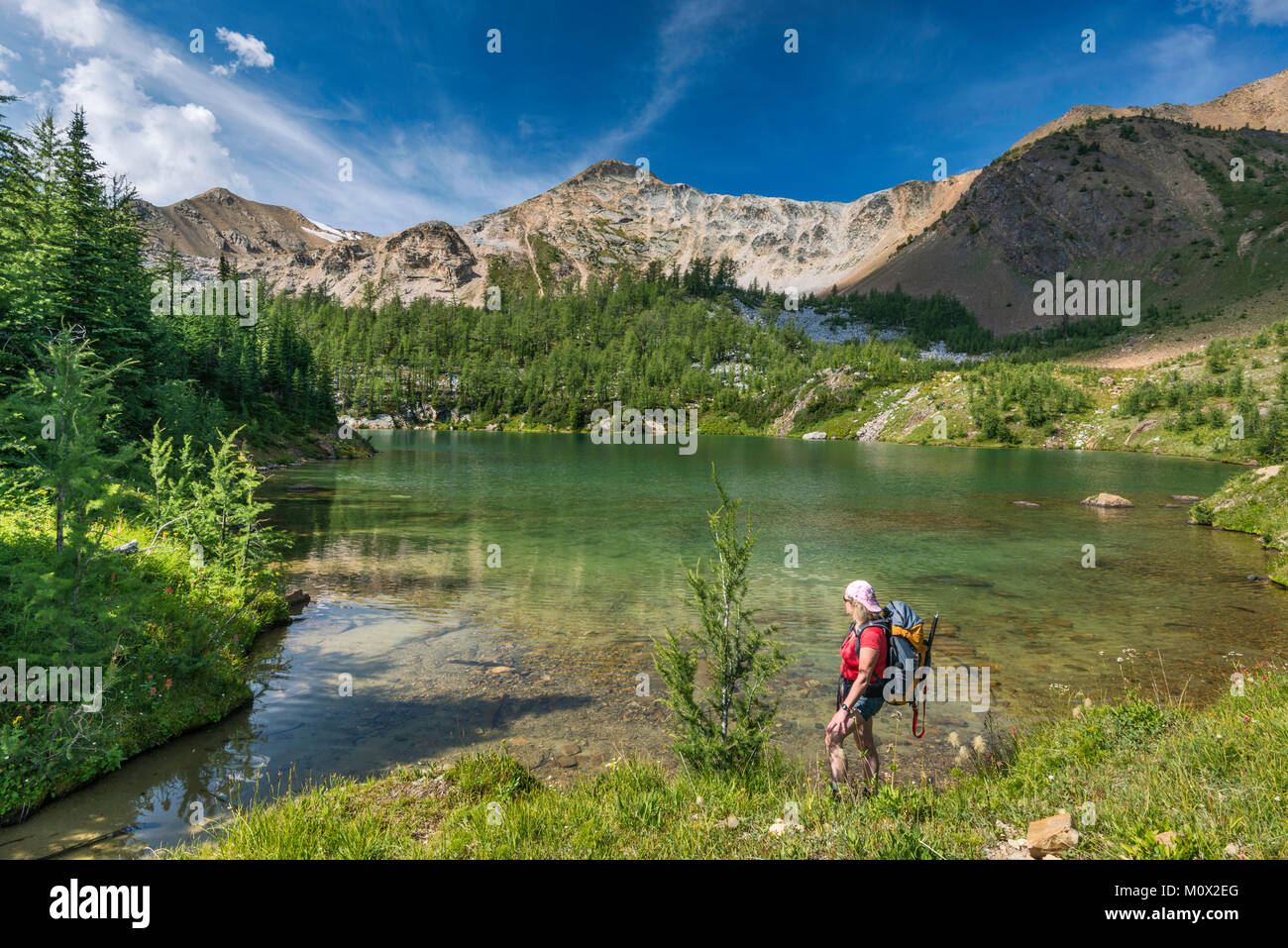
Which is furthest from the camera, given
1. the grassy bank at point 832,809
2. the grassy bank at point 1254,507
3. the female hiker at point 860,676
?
the grassy bank at point 1254,507

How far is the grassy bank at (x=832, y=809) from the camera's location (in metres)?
A: 5.91

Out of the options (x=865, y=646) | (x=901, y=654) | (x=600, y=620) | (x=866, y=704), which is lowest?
(x=600, y=620)

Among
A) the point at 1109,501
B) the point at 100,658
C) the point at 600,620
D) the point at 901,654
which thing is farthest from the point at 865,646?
the point at 1109,501

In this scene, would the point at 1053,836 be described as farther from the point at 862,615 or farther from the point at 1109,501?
the point at 1109,501

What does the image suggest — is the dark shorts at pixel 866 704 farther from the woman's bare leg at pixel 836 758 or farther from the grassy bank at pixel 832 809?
the grassy bank at pixel 832 809

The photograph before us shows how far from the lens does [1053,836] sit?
19.0 feet

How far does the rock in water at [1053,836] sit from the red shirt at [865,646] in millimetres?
3031

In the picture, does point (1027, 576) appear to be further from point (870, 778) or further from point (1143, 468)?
point (1143, 468)

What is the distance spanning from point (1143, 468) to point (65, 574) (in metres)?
98.4

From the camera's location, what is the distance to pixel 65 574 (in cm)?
928

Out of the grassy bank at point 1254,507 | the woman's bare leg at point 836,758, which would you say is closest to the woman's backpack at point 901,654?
the woman's bare leg at point 836,758

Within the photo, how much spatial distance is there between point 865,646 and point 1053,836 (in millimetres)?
3337

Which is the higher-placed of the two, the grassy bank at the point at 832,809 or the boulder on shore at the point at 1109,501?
the boulder on shore at the point at 1109,501

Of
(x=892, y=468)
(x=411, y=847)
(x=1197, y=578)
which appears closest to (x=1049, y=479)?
(x=892, y=468)
